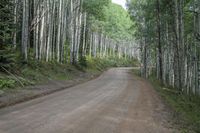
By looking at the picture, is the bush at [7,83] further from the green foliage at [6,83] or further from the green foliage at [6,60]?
the green foliage at [6,60]

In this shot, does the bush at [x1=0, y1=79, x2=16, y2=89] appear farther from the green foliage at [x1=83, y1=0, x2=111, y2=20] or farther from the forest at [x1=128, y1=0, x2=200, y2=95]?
the green foliage at [x1=83, y1=0, x2=111, y2=20]

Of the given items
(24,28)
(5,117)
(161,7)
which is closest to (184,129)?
(5,117)

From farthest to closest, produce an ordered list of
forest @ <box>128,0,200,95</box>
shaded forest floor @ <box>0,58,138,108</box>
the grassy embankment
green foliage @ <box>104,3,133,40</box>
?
green foliage @ <box>104,3,133,40</box> → forest @ <box>128,0,200,95</box> → the grassy embankment → shaded forest floor @ <box>0,58,138,108</box>

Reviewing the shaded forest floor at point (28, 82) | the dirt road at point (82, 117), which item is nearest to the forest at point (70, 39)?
the shaded forest floor at point (28, 82)

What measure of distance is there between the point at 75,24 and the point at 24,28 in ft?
35.2

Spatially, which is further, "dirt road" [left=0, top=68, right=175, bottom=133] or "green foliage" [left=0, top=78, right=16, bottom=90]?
"green foliage" [left=0, top=78, right=16, bottom=90]

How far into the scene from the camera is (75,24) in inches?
1241

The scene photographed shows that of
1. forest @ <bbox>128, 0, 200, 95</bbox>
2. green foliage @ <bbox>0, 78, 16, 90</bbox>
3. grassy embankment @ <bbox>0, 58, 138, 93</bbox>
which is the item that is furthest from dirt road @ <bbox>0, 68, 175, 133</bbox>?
forest @ <bbox>128, 0, 200, 95</bbox>

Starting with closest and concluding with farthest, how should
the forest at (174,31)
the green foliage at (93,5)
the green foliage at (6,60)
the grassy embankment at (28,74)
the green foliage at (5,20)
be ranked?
the grassy embankment at (28,74) → the green foliage at (5,20) → the green foliage at (6,60) → the forest at (174,31) → the green foliage at (93,5)

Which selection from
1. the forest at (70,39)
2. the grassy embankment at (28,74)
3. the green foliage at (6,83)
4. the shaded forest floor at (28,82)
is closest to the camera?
the shaded forest floor at (28,82)

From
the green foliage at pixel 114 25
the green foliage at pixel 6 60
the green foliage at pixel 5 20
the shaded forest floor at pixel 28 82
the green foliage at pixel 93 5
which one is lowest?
the shaded forest floor at pixel 28 82

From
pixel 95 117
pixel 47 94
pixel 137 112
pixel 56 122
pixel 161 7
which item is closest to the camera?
pixel 56 122

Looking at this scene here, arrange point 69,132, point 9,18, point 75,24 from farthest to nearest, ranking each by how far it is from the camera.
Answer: point 75,24 → point 9,18 → point 69,132

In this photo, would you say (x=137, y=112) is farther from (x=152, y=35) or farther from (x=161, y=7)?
(x=152, y=35)
